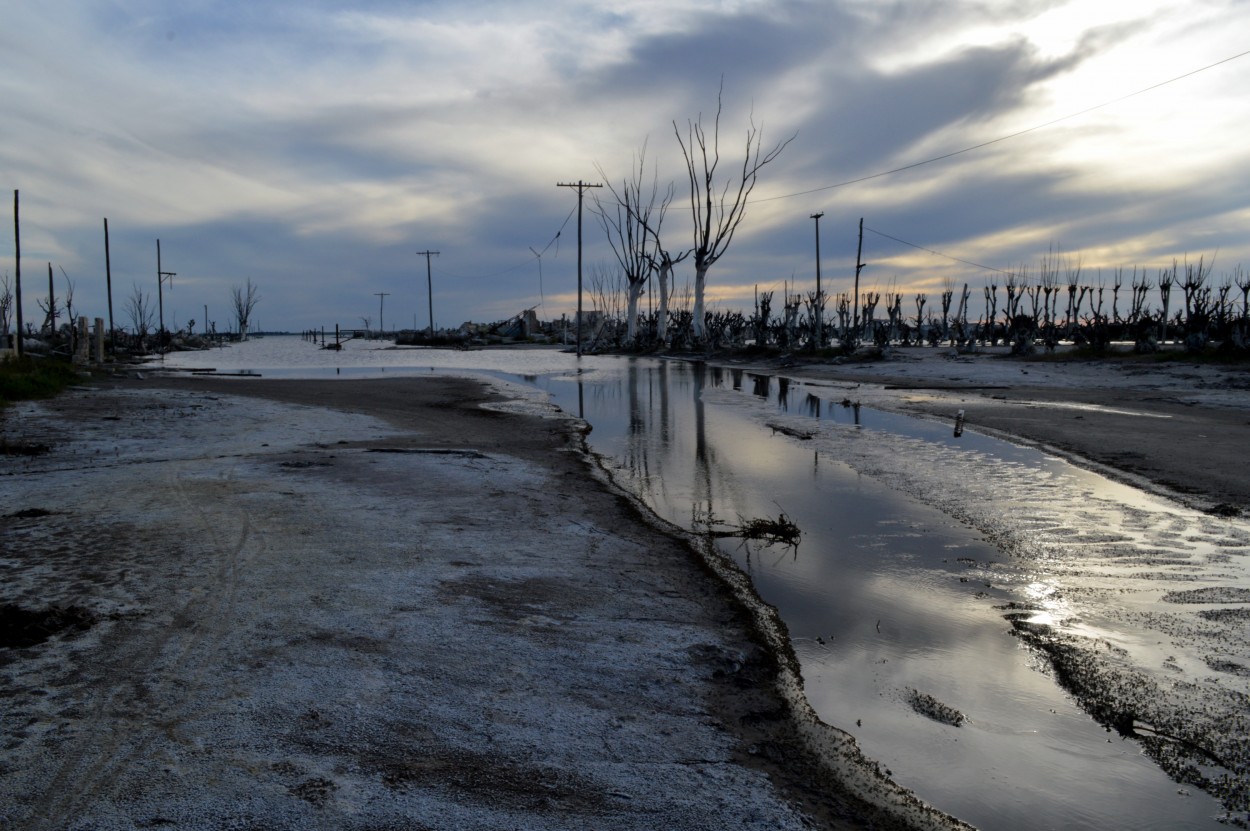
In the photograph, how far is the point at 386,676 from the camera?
3348 mm

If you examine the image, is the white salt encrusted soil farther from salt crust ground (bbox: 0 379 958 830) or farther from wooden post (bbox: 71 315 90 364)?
wooden post (bbox: 71 315 90 364)

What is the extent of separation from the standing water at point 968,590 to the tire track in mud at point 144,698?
9.00 ft

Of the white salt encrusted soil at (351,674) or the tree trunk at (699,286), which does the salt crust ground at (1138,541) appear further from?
the tree trunk at (699,286)

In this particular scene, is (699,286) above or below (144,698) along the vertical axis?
above

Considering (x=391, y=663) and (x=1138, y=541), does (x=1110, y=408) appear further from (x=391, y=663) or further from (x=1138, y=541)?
(x=391, y=663)

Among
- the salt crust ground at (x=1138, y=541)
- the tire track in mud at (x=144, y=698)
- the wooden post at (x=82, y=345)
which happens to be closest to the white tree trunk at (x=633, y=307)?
the wooden post at (x=82, y=345)

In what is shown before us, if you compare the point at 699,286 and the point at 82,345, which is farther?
the point at 699,286

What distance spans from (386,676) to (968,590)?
3893 mm

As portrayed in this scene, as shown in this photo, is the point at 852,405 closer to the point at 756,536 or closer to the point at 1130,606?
the point at 756,536

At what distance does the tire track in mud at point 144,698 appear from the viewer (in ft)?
7.91

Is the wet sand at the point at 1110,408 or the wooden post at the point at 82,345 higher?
the wooden post at the point at 82,345

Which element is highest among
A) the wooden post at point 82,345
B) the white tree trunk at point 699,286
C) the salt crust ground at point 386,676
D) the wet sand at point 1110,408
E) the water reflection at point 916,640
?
the white tree trunk at point 699,286

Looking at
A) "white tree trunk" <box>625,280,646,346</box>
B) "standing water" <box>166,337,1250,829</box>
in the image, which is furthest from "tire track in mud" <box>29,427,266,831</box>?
"white tree trunk" <box>625,280,646,346</box>

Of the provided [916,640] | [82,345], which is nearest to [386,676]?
[916,640]
